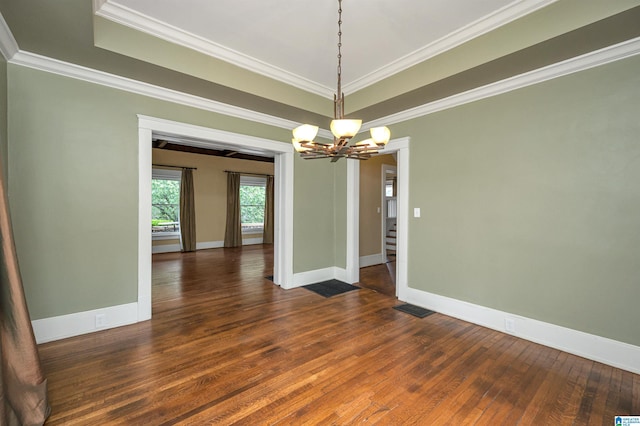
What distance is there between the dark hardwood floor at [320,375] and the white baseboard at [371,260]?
2.46 metres

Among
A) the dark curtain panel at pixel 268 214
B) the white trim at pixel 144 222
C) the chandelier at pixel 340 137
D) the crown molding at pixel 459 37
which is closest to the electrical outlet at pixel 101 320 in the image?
the white trim at pixel 144 222

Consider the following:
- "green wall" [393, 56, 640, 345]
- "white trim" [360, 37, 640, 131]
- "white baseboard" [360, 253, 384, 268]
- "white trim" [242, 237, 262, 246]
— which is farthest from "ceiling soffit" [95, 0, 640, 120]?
"white trim" [242, 237, 262, 246]

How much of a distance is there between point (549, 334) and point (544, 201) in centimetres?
126

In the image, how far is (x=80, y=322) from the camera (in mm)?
2727

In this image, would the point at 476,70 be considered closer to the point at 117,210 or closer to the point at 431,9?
the point at 431,9

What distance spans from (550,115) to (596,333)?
198cm

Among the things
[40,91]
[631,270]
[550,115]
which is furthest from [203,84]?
[631,270]

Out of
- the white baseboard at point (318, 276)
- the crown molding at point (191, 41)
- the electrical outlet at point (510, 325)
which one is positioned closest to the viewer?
the crown molding at point (191, 41)

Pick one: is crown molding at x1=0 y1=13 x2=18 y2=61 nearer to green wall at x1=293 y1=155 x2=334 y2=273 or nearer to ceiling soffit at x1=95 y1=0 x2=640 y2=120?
ceiling soffit at x1=95 y1=0 x2=640 y2=120

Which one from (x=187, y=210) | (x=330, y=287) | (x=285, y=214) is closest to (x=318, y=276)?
(x=330, y=287)

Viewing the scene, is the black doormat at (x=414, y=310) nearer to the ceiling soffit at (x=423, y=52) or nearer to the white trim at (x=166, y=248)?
the ceiling soffit at (x=423, y=52)

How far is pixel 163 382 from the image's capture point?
2.02 m

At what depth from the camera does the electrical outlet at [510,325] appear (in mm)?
2795

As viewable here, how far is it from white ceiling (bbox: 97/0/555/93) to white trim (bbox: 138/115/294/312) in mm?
915
